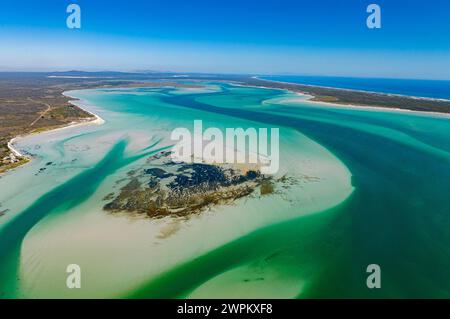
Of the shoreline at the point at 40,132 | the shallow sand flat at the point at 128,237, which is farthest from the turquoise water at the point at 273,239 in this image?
the shoreline at the point at 40,132

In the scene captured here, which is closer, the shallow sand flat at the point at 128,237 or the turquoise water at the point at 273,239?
the turquoise water at the point at 273,239

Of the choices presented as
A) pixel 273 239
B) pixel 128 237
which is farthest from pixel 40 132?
pixel 273 239

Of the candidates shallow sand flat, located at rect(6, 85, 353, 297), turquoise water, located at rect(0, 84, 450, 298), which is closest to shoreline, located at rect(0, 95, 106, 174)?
turquoise water, located at rect(0, 84, 450, 298)

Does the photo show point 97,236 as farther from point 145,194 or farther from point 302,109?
point 302,109

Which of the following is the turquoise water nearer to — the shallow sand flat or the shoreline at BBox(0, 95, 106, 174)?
the shallow sand flat

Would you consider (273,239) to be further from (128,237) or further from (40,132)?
(40,132)

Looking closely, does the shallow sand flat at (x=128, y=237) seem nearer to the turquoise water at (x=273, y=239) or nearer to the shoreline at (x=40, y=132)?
the turquoise water at (x=273, y=239)

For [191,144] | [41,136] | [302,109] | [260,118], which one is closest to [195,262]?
[191,144]

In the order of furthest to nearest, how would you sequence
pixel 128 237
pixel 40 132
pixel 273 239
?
pixel 40 132
pixel 273 239
pixel 128 237
